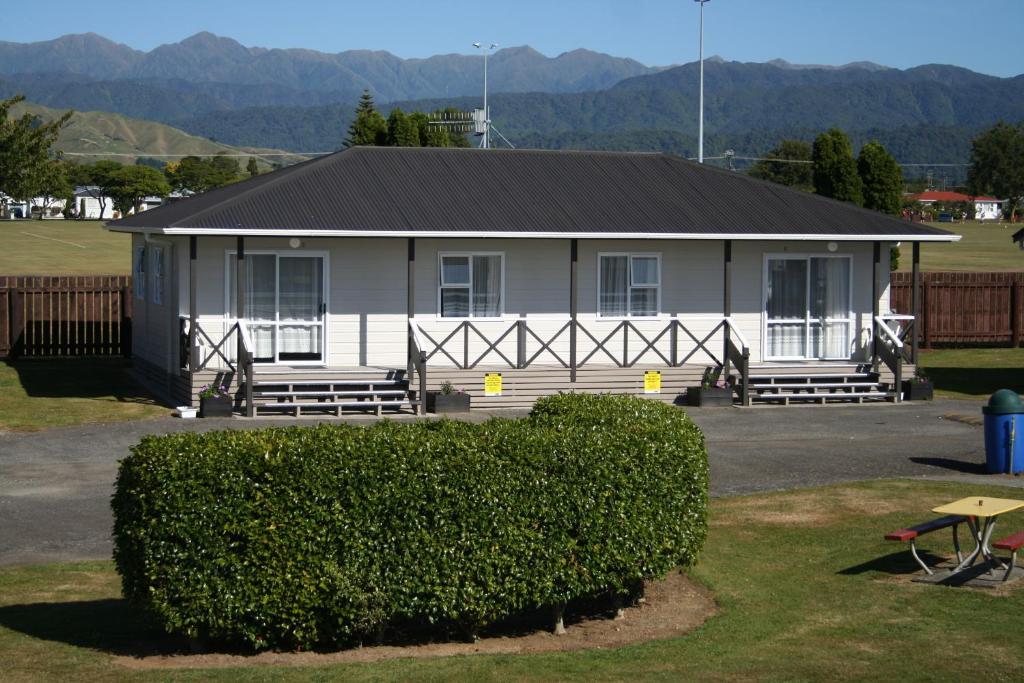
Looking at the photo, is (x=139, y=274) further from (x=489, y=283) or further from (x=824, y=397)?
(x=824, y=397)

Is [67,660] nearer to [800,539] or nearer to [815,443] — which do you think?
[800,539]

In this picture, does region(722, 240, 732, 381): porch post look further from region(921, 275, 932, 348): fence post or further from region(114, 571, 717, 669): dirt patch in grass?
region(114, 571, 717, 669): dirt patch in grass

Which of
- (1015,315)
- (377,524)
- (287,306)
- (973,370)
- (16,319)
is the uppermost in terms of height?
(1015,315)

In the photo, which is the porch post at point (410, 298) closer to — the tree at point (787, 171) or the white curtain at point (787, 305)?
the white curtain at point (787, 305)

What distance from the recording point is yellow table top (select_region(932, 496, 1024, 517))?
11.6 meters

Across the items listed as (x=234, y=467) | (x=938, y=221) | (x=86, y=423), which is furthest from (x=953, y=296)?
(x=938, y=221)

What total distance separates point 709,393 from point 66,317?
551 inches

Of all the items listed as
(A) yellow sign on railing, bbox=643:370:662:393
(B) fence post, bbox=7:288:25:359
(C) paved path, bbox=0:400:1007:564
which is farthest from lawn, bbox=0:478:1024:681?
(B) fence post, bbox=7:288:25:359

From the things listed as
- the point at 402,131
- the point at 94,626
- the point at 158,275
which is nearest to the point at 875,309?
the point at 158,275

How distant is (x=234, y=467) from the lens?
910cm

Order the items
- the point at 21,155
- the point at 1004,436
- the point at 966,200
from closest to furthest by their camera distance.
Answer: the point at 1004,436 → the point at 21,155 → the point at 966,200

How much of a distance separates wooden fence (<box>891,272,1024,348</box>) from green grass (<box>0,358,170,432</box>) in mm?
18463

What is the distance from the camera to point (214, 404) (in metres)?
21.2

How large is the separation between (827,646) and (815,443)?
33.7 feet
